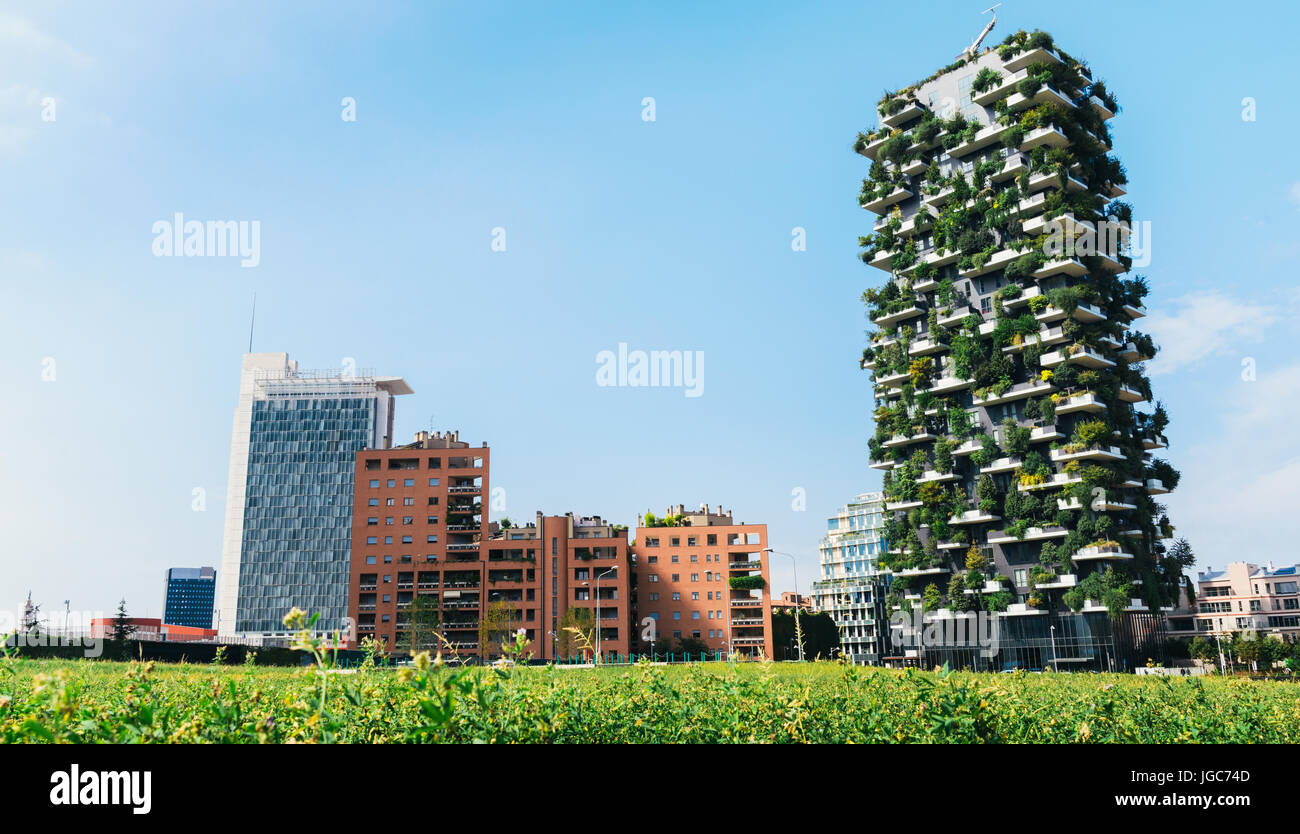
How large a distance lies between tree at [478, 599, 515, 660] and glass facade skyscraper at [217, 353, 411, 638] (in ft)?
211

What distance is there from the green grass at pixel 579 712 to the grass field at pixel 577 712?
0.01 metres

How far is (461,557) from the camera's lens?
105m

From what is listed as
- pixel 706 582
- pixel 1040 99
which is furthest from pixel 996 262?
pixel 706 582

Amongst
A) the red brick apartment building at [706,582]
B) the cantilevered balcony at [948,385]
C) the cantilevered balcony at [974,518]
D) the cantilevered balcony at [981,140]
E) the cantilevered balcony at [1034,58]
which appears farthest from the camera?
the red brick apartment building at [706,582]

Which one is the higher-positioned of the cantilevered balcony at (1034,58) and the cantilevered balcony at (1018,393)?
the cantilevered balcony at (1034,58)

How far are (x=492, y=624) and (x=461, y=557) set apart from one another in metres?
15.5

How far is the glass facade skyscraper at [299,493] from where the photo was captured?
151 m

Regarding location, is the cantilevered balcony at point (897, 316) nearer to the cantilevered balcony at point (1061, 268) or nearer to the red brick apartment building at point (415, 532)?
the cantilevered balcony at point (1061, 268)

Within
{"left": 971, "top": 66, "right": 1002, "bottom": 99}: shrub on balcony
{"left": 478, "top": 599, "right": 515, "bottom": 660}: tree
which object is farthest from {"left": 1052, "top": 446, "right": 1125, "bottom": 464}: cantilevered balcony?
{"left": 478, "top": 599, "right": 515, "bottom": 660}: tree

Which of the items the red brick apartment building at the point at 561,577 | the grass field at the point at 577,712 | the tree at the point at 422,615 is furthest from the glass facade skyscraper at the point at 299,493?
the grass field at the point at 577,712

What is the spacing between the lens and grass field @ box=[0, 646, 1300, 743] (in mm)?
4113

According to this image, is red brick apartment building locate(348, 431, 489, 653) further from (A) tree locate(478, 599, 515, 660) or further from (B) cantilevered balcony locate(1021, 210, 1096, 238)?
(B) cantilevered balcony locate(1021, 210, 1096, 238)
